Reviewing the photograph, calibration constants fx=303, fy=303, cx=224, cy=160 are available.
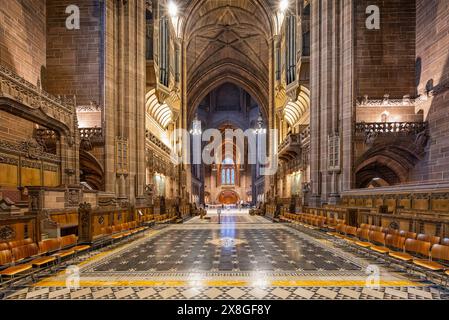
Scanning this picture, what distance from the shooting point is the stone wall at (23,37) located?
44.2 feet

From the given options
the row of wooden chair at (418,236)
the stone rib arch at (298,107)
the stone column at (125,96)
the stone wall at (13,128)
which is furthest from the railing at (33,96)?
the stone rib arch at (298,107)

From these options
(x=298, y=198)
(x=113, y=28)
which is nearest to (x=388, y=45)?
(x=298, y=198)

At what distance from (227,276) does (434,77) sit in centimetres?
1426

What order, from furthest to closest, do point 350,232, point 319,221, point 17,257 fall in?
point 319,221 → point 350,232 → point 17,257

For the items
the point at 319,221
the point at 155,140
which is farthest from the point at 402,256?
the point at 155,140

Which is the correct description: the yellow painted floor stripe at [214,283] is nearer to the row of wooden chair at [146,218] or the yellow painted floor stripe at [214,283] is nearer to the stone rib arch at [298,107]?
the row of wooden chair at [146,218]

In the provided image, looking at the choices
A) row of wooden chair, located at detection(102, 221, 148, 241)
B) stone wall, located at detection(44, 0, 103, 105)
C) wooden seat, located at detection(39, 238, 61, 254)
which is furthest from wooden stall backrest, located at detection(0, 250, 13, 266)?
stone wall, located at detection(44, 0, 103, 105)

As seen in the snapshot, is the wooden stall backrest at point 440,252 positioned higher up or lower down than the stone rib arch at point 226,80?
lower down

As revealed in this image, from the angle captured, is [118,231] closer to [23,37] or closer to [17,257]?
[17,257]

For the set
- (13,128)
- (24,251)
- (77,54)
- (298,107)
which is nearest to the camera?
(24,251)

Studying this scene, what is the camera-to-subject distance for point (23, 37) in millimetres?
15055

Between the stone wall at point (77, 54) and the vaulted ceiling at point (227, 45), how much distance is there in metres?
13.5

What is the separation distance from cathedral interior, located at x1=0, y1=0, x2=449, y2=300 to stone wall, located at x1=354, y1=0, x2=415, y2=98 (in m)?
0.07
